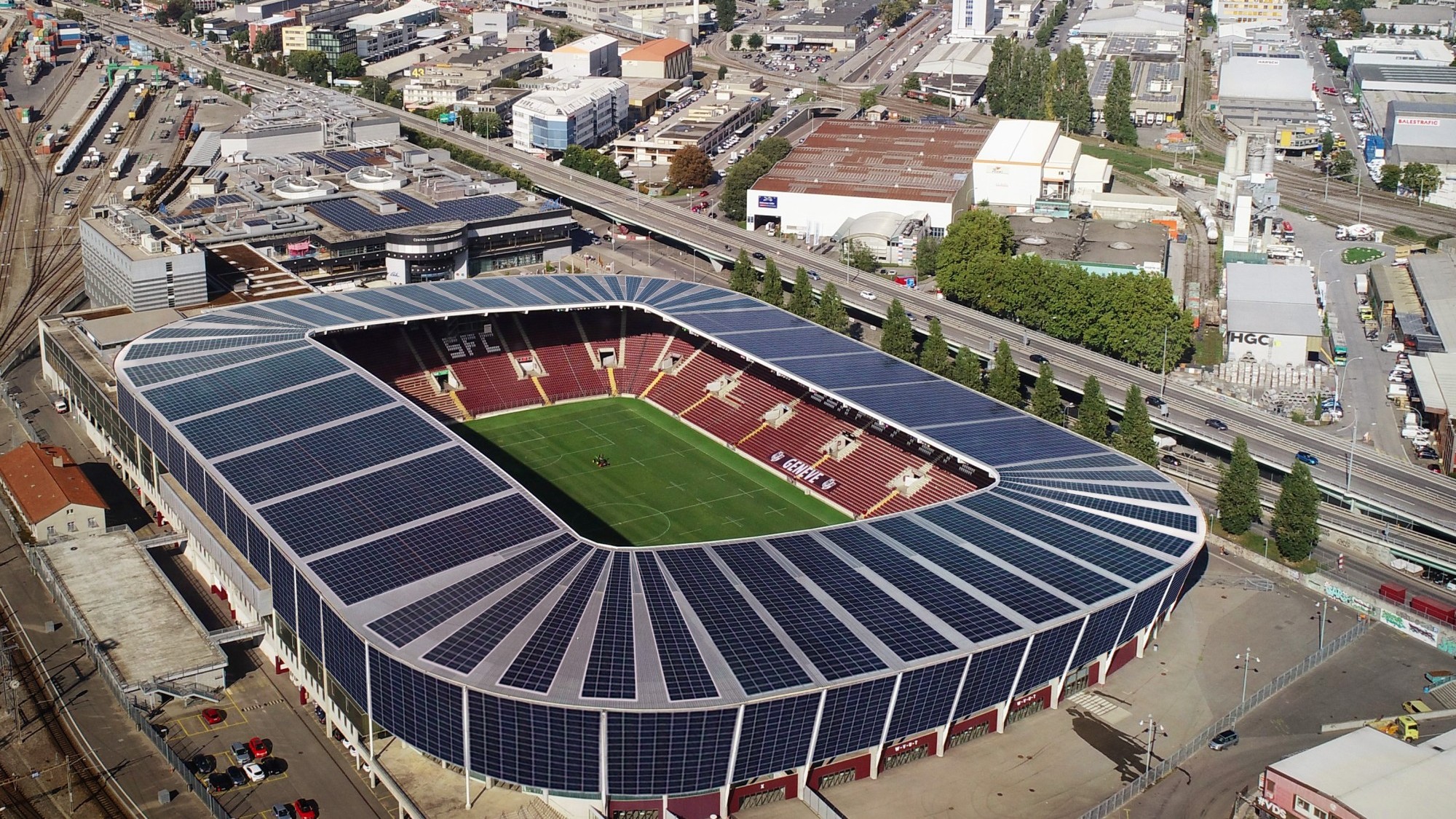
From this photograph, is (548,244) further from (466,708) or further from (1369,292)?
(466,708)

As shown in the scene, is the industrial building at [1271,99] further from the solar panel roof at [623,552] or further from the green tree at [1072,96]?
the solar panel roof at [623,552]

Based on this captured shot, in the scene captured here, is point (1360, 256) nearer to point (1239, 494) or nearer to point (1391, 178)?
point (1391, 178)

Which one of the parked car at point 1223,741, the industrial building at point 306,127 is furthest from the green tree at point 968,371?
the industrial building at point 306,127

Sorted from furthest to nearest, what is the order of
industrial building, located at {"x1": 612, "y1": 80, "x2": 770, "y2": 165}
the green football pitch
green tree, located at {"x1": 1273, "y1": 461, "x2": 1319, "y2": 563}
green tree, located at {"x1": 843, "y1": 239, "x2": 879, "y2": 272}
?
1. industrial building, located at {"x1": 612, "y1": 80, "x2": 770, "y2": 165}
2. green tree, located at {"x1": 843, "y1": 239, "x2": 879, "y2": 272}
3. the green football pitch
4. green tree, located at {"x1": 1273, "y1": 461, "x2": 1319, "y2": 563}

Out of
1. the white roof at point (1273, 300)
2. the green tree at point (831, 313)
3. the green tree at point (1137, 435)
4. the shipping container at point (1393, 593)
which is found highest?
the green tree at point (831, 313)

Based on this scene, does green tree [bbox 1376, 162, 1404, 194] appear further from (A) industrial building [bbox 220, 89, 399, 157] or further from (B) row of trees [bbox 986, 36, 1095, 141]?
(A) industrial building [bbox 220, 89, 399, 157]

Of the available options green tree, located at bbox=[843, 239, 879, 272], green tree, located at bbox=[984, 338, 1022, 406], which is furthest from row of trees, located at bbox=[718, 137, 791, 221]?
green tree, located at bbox=[984, 338, 1022, 406]

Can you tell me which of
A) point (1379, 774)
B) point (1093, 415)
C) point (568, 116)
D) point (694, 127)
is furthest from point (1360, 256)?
point (1379, 774)
